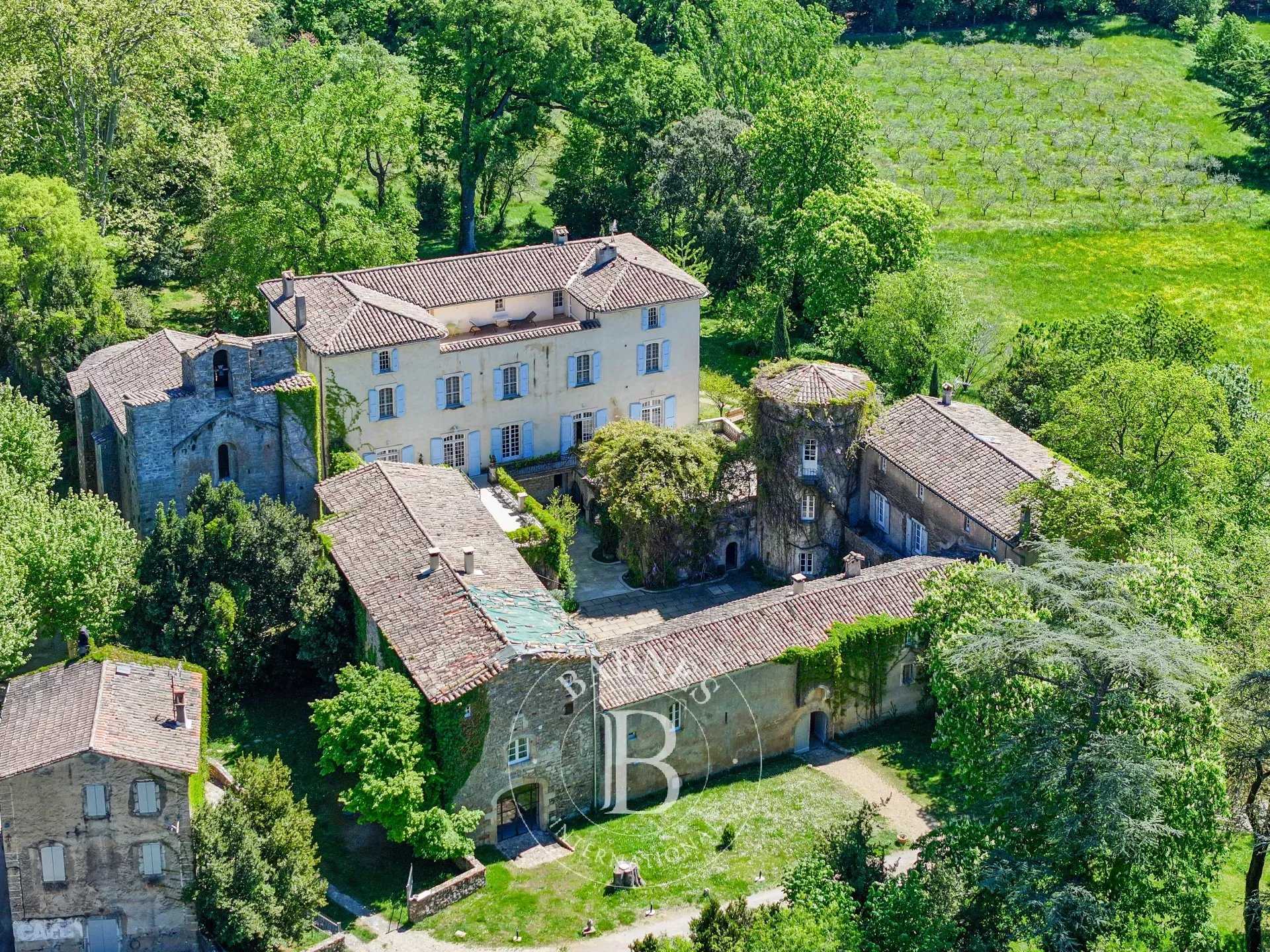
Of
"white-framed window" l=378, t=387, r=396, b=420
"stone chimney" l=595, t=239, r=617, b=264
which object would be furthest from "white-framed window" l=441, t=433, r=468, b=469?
"stone chimney" l=595, t=239, r=617, b=264

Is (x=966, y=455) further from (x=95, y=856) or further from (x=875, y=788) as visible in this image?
(x=95, y=856)

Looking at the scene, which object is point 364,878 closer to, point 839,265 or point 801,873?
point 801,873

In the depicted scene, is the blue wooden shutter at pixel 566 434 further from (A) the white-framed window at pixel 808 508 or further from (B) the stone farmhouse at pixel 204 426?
(B) the stone farmhouse at pixel 204 426

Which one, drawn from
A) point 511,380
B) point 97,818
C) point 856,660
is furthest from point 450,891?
point 511,380

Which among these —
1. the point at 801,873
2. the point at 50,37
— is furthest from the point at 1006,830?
the point at 50,37

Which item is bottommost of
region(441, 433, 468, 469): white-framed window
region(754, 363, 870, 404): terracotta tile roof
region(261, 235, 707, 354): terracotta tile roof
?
region(441, 433, 468, 469): white-framed window

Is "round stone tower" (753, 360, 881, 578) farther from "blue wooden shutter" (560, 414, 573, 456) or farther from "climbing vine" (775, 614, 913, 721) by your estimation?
"blue wooden shutter" (560, 414, 573, 456)
